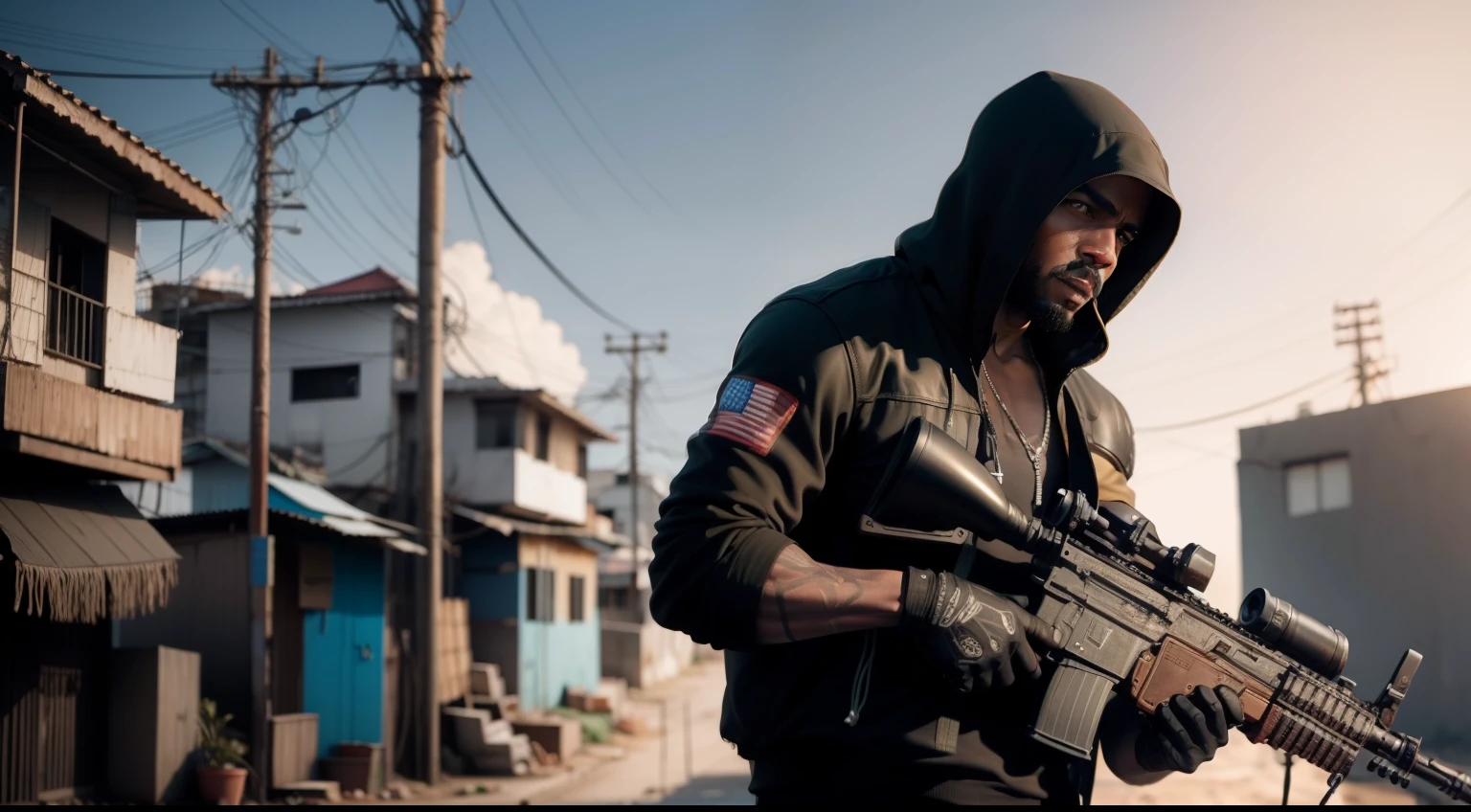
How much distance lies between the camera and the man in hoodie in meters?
1.96

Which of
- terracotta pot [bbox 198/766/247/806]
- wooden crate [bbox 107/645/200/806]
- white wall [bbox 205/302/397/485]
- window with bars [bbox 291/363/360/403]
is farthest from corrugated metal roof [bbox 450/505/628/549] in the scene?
wooden crate [bbox 107/645/200/806]

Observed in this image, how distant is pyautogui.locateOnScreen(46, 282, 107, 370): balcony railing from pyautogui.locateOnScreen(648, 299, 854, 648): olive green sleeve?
143 inches

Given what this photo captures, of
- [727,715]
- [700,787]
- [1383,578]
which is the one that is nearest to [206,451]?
[700,787]

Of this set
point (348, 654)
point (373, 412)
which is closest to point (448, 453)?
point (373, 412)

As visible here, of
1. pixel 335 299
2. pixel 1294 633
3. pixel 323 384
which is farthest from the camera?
pixel 323 384

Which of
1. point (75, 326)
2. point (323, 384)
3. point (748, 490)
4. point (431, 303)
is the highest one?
point (323, 384)

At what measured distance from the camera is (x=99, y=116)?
5242 millimetres

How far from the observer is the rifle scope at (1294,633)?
8.56 ft

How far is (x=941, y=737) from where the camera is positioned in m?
2.03

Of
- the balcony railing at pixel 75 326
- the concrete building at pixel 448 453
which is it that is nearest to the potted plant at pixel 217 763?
the concrete building at pixel 448 453

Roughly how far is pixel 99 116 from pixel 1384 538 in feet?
69.6

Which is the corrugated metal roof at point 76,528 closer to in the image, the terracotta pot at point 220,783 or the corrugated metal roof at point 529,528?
the terracotta pot at point 220,783

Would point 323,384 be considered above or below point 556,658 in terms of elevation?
above

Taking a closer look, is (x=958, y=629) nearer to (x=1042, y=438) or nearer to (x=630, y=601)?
(x=1042, y=438)
